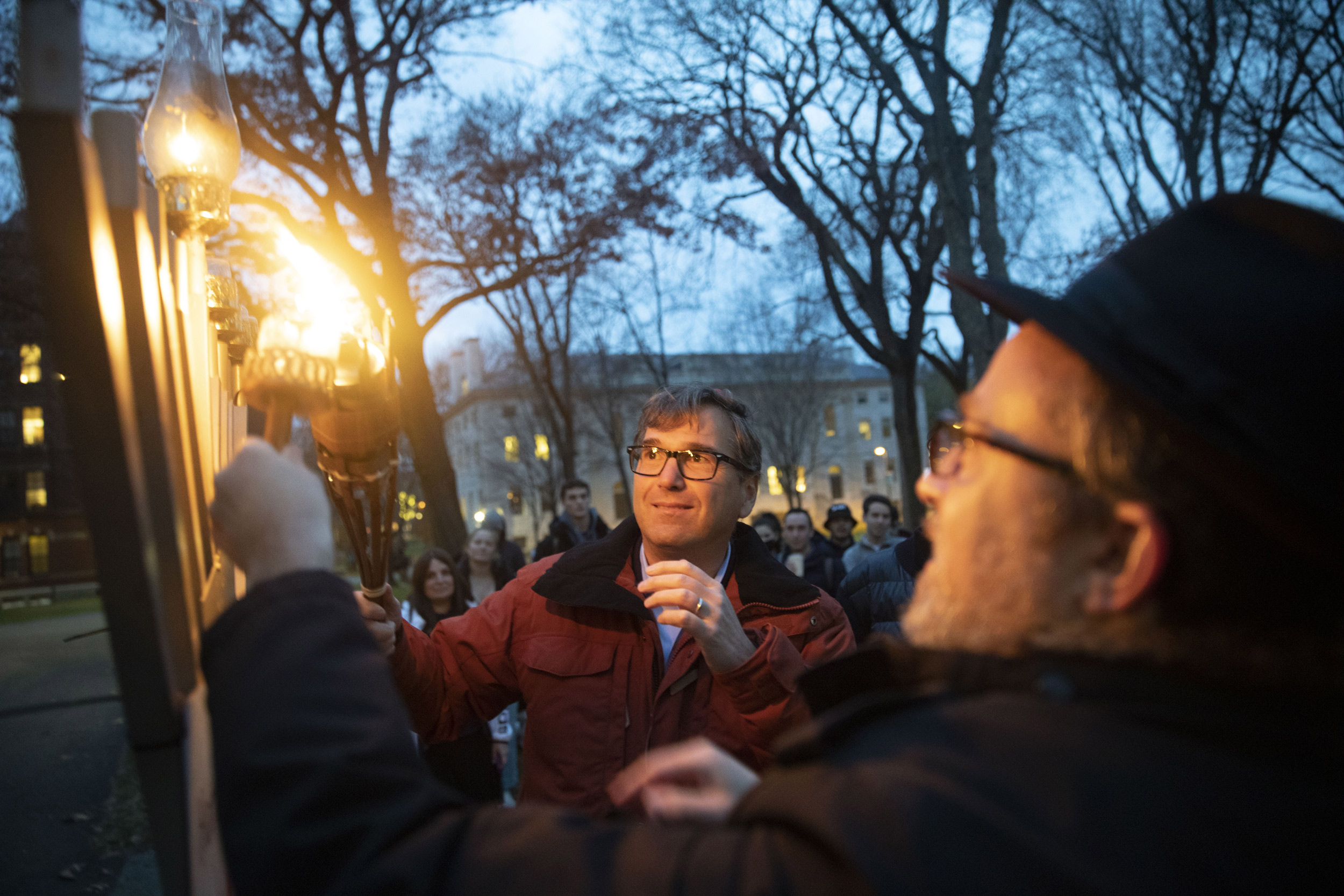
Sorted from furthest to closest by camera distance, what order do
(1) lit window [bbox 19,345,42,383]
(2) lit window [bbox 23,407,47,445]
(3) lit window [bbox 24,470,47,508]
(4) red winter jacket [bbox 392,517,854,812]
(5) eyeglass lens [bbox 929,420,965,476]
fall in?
(3) lit window [bbox 24,470,47,508] → (2) lit window [bbox 23,407,47,445] → (1) lit window [bbox 19,345,42,383] → (4) red winter jacket [bbox 392,517,854,812] → (5) eyeglass lens [bbox 929,420,965,476]

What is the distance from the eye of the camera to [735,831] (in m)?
0.97

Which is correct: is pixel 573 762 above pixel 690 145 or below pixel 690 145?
below

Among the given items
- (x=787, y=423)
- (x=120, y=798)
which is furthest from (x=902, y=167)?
(x=787, y=423)

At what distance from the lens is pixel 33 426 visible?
875 centimetres

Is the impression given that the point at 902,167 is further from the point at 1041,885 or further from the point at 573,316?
the point at 1041,885

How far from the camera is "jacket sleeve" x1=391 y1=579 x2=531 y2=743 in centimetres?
238

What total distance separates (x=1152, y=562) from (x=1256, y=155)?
13402 mm

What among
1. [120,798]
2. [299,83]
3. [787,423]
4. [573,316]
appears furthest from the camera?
[787,423]

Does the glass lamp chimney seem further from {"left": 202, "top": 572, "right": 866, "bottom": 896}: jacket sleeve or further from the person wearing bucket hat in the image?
the person wearing bucket hat

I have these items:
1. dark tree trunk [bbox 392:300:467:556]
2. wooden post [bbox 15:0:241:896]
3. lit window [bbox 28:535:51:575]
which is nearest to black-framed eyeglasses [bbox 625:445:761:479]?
wooden post [bbox 15:0:241:896]

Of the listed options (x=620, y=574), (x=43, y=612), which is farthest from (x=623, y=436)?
(x=620, y=574)

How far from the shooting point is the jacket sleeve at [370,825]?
0.93 meters

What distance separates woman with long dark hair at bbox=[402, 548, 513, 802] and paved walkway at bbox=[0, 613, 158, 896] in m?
1.84

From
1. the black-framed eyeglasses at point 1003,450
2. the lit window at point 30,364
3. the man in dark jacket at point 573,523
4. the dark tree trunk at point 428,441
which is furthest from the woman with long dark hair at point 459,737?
the lit window at point 30,364
